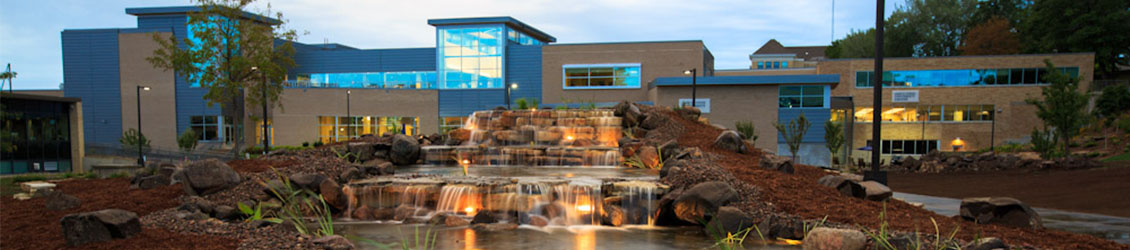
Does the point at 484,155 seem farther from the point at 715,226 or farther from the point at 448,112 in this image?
the point at 448,112

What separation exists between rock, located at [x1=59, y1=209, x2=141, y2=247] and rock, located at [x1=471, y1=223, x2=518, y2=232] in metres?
4.40

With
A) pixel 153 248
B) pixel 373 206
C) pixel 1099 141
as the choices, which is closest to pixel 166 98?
pixel 373 206

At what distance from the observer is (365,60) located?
160ft

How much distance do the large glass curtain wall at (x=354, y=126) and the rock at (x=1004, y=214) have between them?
41635 millimetres

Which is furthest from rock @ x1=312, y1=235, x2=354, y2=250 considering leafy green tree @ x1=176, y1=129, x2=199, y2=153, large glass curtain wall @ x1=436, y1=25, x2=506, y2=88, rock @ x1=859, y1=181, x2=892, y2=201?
large glass curtain wall @ x1=436, y1=25, x2=506, y2=88

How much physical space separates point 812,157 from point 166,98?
52.0 m

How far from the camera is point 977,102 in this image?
4641cm

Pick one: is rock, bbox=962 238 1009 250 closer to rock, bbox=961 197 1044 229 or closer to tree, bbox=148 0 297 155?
rock, bbox=961 197 1044 229

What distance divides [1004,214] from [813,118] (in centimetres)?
3083

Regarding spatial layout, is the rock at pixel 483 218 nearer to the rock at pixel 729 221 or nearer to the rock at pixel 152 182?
the rock at pixel 729 221

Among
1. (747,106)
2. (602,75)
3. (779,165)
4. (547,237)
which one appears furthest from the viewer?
(602,75)

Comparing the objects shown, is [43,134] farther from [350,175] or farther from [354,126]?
[350,175]

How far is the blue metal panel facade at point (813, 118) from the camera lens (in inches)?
1402

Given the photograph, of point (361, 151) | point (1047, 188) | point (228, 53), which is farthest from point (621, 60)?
point (1047, 188)
